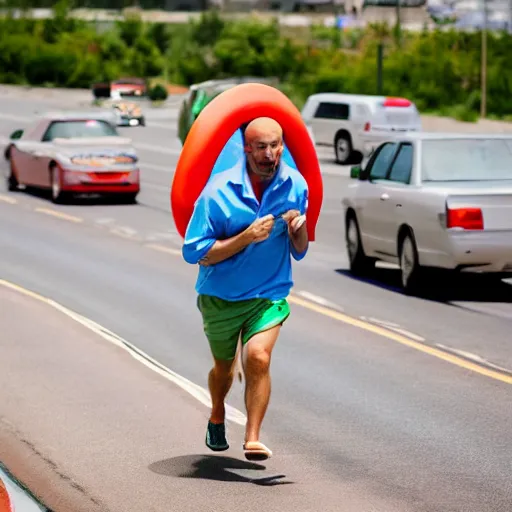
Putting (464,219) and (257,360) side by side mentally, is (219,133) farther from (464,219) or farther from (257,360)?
(464,219)

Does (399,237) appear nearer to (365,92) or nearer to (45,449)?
(45,449)

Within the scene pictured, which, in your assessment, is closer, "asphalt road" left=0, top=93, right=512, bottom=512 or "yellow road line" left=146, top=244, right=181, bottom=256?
"asphalt road" left=0, top=93, right=512, bottom=512

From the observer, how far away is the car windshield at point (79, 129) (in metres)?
28.6

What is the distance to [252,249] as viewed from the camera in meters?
7.82

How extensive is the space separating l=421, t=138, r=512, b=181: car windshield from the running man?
852 centimetres

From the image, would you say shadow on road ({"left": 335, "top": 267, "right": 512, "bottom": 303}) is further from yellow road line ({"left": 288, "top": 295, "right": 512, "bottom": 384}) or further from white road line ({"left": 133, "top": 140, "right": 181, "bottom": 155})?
white road line ({"left": 133, "top": 140, "right": 181, "bottom": 155})

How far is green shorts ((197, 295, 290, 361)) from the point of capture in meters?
7.90

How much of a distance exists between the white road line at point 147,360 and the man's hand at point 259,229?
2310 millimetres

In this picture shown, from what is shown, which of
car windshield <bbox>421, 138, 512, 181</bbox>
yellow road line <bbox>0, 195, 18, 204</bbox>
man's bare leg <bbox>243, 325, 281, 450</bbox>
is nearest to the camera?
man's bare leg <bbox>243, 325, 281, 450</bbox>

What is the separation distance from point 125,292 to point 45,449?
788 cm

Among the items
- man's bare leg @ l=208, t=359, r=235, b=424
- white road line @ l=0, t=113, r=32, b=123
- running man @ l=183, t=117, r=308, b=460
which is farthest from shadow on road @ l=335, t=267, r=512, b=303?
white road line @ l=0, t=113, r=32, b=123

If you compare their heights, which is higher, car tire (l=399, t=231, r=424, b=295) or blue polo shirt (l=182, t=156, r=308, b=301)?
blue polo shirt (l=182, t=156, r=308, b=301)

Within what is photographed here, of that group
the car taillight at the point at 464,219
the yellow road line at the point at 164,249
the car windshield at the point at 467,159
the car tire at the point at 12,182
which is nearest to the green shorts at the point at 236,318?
the car taillight at the point at 464,219

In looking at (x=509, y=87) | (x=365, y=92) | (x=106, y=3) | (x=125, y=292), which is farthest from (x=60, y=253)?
(x=106, y=3)
